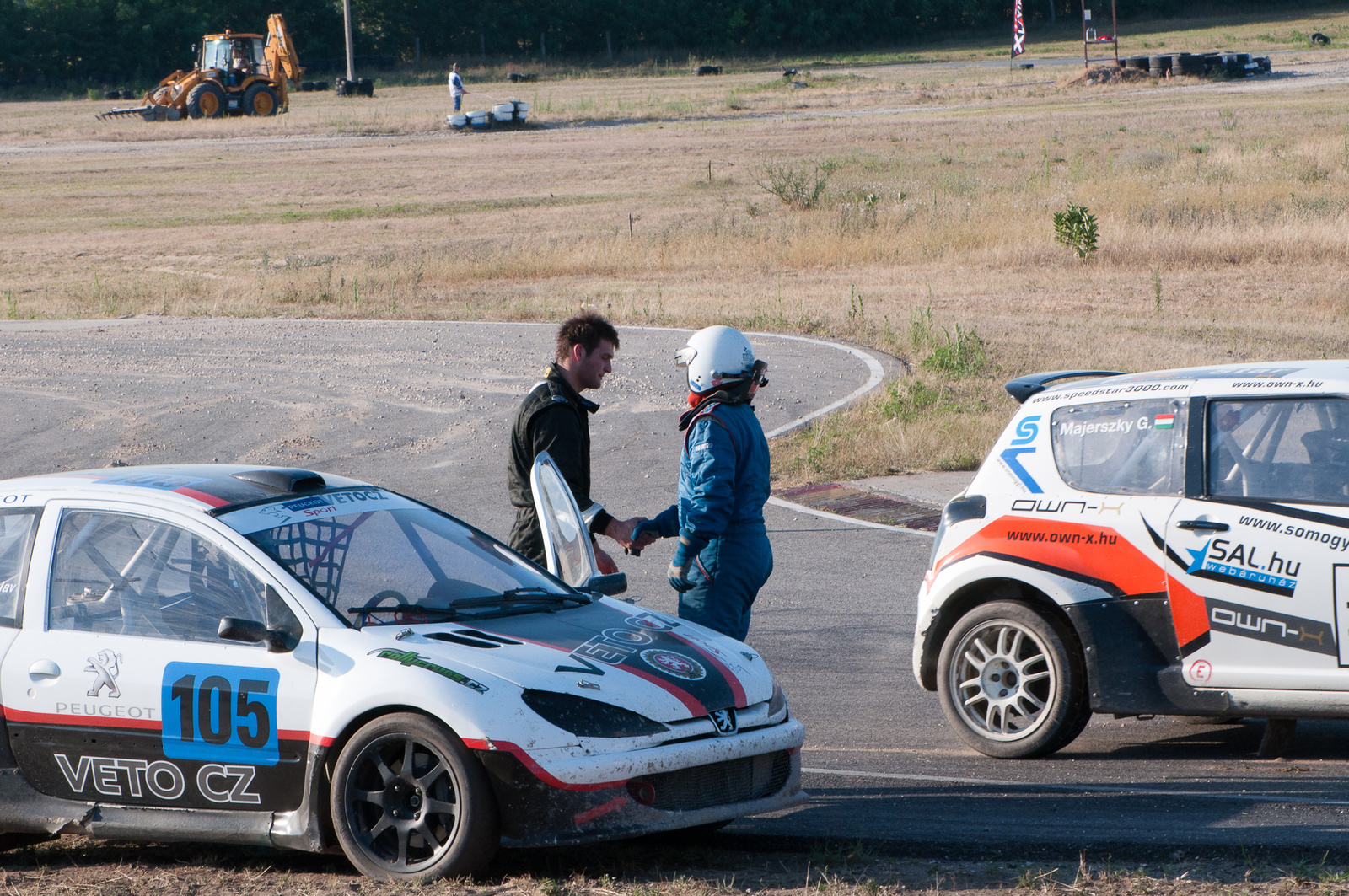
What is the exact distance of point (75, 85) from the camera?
278 feet

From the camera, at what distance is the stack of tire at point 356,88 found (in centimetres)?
7319

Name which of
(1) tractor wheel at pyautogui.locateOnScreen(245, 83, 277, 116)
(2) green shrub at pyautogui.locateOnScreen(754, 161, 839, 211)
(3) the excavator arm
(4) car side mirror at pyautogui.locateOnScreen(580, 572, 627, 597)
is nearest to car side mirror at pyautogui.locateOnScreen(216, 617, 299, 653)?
(4) car side mirror at pyautogui.locateOnScreen(580, 572, 627, 597)

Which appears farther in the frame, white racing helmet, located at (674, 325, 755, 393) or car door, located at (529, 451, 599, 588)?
car door, located at (529, 451, 599, 588)

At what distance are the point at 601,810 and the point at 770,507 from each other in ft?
24.2

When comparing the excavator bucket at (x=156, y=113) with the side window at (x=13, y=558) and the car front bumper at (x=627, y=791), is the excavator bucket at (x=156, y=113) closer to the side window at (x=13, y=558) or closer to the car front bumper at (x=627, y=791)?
the side window at (x=13, y=558)

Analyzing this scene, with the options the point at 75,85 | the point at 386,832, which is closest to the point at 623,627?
the point at 386,832

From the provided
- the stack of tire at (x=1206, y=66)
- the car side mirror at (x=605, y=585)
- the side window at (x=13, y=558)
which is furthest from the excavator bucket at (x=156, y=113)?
the car side mirror at (x=605, y=585)

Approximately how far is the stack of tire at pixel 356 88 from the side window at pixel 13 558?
70659 mm

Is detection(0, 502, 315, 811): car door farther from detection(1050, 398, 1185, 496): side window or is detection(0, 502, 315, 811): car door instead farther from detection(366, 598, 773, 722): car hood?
detection(1050, 398, 1185, 496): side window

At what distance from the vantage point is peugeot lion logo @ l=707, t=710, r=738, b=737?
528 centimetres

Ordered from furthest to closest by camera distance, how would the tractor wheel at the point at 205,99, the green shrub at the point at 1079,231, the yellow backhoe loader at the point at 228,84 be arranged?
the yellow backhoe loader at the point at 228,84 → the tractor wheel at the point at 205,99 → the green shrub at the point at 1079,231

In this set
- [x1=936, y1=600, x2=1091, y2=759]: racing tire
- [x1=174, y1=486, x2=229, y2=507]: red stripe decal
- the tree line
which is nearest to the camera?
[x1=174, y1=486, x2=229, y2=507]: red stripe decal

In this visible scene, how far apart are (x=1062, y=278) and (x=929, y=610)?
1839 cm

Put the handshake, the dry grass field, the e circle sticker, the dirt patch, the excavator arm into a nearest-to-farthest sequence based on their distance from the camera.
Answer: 1. the e circle sticker
2. the handshake
3. the dry grass field
4. the dirt patch
5. the excavator arm
